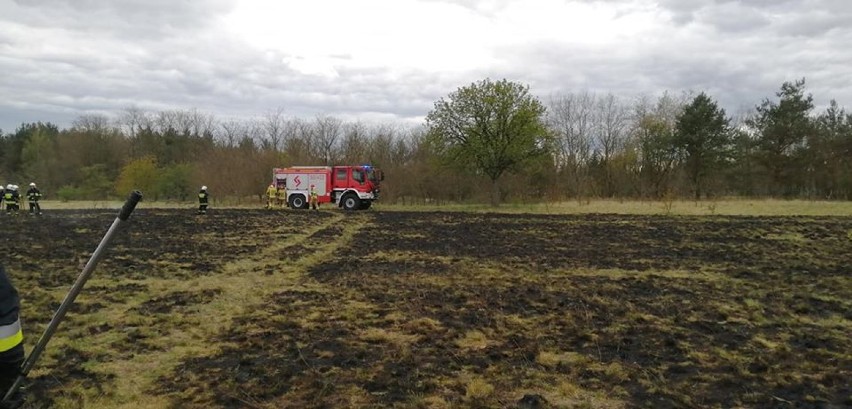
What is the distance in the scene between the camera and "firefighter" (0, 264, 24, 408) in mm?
2717

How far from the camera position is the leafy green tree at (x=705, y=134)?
43750 millimetres

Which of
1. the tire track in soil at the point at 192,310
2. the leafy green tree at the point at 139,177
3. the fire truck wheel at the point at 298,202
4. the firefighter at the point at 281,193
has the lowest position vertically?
the tire track in soil at the point at 192,310

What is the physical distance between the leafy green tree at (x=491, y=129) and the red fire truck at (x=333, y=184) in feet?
17.3

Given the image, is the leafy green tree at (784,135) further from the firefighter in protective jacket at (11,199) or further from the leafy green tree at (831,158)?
the firefighter in protective jacket at (11,199)

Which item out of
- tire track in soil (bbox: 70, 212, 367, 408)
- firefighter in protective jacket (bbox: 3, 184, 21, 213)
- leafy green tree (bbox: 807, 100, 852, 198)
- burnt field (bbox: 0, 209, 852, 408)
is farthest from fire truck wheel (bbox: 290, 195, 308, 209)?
leafy green tree (bbox: 807, 100, 852, 198)

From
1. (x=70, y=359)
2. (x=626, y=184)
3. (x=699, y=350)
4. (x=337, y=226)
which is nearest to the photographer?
(x=70, y=359)

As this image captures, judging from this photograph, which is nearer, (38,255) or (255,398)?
(255,398)

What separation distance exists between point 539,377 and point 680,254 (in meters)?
10.8

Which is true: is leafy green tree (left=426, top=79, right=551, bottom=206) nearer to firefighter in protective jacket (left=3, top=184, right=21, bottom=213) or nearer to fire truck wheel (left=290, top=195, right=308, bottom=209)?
fire truck wheel (left=290, top=195, right=308, bottom=209)

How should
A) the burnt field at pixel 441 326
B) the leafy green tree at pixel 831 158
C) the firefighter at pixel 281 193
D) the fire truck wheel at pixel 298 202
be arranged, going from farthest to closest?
the leafy green tree at pixel 831 158 < the firefighter at pixel 281 193 < the fire truck wheel at pixel 298 202 < the burnt field at pixel 441 326

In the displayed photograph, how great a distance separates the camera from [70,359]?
5.90 meters

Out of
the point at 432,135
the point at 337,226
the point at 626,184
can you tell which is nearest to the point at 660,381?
the point at 337,226

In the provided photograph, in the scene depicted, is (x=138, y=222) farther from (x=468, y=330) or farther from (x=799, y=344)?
(x=799, y=344)

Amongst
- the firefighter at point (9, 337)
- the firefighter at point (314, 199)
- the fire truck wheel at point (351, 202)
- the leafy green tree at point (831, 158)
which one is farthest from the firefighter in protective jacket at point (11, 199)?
the leafy green tree at point (831, 158)
